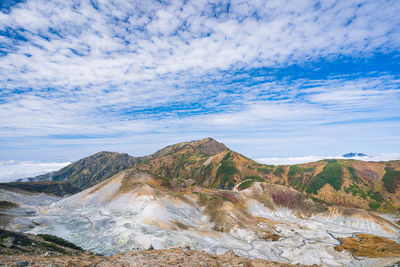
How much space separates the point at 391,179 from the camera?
170 meters

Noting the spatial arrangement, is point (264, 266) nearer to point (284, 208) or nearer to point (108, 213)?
point (108, 213)

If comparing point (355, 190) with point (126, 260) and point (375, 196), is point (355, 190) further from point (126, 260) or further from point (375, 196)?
point (126, 260)

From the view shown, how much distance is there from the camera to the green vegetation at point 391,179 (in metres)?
164

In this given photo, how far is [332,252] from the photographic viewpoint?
71688 mm

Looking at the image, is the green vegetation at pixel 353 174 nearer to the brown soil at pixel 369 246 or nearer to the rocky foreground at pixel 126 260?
the brown soil at pixel 369 246

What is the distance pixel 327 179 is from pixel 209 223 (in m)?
152

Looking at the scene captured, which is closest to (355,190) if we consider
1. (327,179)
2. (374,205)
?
(374,205)

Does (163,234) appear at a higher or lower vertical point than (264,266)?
lower

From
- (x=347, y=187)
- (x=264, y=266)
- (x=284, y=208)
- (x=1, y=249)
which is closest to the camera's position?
(x=1, y=249)

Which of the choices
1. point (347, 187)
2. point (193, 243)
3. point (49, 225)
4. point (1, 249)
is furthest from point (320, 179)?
point (1, 249)

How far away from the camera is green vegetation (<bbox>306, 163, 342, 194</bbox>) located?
184250mm

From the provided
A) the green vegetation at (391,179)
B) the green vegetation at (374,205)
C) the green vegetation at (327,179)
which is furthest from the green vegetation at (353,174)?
the green vegetation at (374,205)

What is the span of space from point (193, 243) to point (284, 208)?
3620 inches

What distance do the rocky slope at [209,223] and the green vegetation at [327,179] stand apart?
52.3 meters
